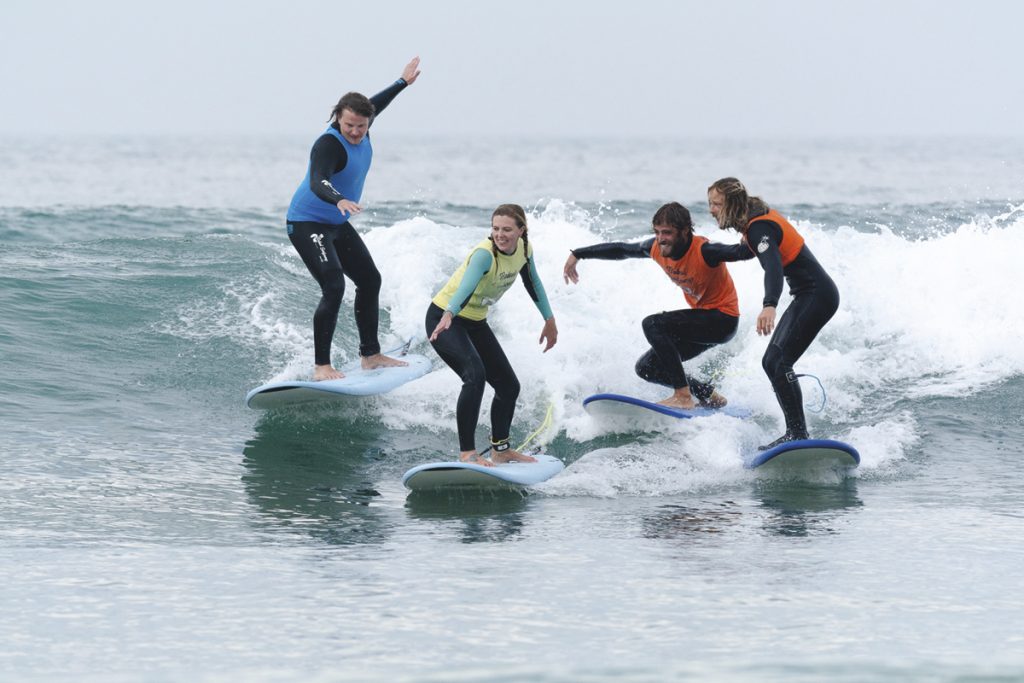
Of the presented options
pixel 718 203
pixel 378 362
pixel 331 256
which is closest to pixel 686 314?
pixel 718 203

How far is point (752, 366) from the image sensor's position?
36.5 ft

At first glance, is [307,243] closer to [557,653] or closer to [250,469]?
[250,469]

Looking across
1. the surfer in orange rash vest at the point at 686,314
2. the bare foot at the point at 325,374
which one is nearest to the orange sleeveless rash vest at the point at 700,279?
the surfer in orange rash vest at the point at 686,314

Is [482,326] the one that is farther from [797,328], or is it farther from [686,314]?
[797,328]

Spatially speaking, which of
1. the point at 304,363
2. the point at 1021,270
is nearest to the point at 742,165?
the point at 1021,270

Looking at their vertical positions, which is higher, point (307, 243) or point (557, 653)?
point (307, 243)

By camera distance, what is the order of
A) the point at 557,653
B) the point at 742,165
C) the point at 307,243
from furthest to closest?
the point at 742,165
the point at 307,243
the point at 557,653

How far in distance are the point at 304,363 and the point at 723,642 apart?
22.2ft

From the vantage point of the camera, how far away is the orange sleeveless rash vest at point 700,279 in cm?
873

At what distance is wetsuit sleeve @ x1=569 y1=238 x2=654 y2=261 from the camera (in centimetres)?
872

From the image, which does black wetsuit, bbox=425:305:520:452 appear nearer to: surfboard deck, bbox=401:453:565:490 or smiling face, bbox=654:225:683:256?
surfboard deck, bbox=401:453:565:490

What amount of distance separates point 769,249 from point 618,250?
1365 mm

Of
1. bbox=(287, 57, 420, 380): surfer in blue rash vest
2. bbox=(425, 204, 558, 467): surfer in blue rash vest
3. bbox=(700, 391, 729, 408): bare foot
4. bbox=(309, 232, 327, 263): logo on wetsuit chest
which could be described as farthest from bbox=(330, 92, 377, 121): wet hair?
bbox=(700, 391, 729, 408): bare foot

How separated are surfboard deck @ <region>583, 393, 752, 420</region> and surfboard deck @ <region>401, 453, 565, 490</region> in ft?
4.59
